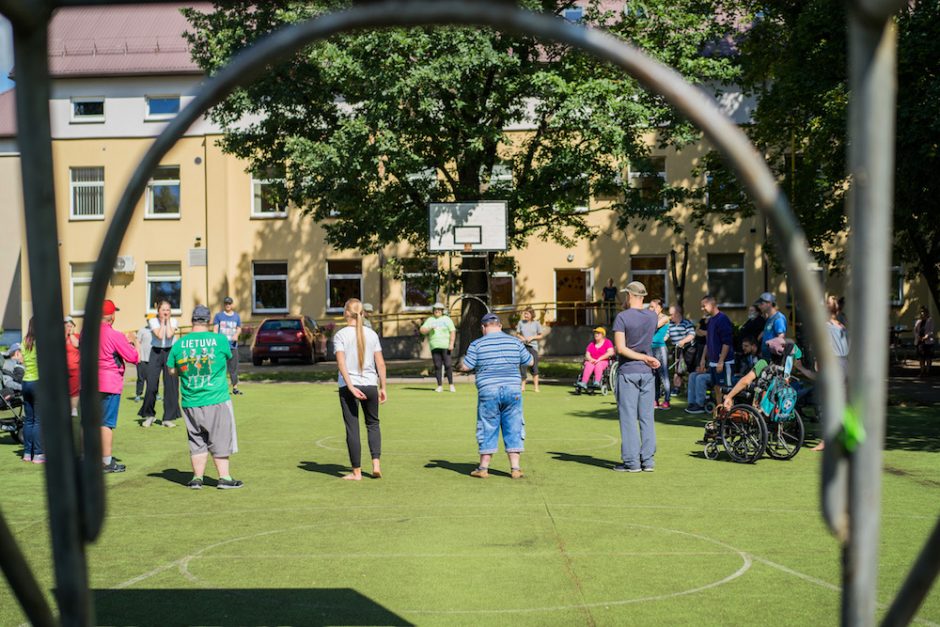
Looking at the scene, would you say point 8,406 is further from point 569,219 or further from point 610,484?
point 569,219

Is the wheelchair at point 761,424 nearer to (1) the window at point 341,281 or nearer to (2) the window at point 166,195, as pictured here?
(1) the window at point 341,281

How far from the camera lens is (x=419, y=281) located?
3441 cm

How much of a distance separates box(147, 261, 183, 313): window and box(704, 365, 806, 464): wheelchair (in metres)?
33.7

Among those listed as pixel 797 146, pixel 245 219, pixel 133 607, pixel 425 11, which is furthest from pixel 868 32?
pixel 245 219

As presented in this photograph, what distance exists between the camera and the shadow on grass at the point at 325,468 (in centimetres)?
1250

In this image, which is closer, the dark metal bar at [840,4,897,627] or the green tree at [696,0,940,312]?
the dark metal bar at [840,4,897,627]

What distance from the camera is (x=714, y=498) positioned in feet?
34.8

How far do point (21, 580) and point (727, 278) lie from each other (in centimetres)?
4189

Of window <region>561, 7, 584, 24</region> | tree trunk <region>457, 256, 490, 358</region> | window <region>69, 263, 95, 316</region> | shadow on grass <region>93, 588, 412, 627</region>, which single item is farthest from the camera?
window <region>69, 263, 95, 316</region>

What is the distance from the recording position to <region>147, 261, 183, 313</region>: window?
43.9 meters

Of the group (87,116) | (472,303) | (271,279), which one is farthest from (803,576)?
(87,116)

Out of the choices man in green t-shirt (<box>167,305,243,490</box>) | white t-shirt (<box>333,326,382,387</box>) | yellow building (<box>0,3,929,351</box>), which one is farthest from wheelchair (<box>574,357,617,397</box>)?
yellow building (<box>0,3,929,351</box>)

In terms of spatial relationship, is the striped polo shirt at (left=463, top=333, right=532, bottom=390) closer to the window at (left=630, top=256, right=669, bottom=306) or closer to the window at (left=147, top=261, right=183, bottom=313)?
the window at (left=630, top=256, right=669, bottom=306)

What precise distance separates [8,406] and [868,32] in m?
15.2
